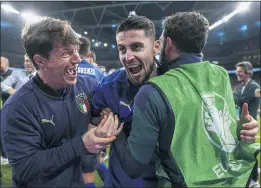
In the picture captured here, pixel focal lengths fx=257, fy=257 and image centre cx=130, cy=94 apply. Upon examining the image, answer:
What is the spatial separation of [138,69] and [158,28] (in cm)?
1608

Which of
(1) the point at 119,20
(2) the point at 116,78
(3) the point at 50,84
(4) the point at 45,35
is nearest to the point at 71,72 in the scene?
(3) the point at 50,84

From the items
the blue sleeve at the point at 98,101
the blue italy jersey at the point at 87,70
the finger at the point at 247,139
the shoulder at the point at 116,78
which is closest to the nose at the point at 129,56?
the shoulder at the point at 116,78

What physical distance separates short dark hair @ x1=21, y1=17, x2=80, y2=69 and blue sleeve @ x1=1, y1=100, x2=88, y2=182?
13.8 inches

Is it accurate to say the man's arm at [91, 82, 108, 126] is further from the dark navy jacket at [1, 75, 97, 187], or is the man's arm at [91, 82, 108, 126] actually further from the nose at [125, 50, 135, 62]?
the nose at [125, 50, 135, 62]

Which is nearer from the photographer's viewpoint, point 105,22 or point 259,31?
point 105,22

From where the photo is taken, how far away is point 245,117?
141 centimetres

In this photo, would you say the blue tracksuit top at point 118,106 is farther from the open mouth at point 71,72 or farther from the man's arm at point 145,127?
the man's arm at point 145,127

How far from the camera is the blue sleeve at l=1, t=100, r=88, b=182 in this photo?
1.43 meters

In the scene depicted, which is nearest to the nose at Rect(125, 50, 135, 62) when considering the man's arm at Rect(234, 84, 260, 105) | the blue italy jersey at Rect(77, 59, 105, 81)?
the blue italy jersey at Rect(77, 59, 105, 81)

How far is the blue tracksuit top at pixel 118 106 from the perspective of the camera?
171cm

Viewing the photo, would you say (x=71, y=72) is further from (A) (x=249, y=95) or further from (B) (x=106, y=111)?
(A) (x=249, y=95)

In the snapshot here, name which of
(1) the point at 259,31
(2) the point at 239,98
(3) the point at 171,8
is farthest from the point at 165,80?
(1) the point at 259,31

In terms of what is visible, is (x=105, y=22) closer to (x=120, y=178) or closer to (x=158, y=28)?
(x=158, y=28)

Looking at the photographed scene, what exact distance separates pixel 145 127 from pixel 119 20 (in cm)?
A: 1568
